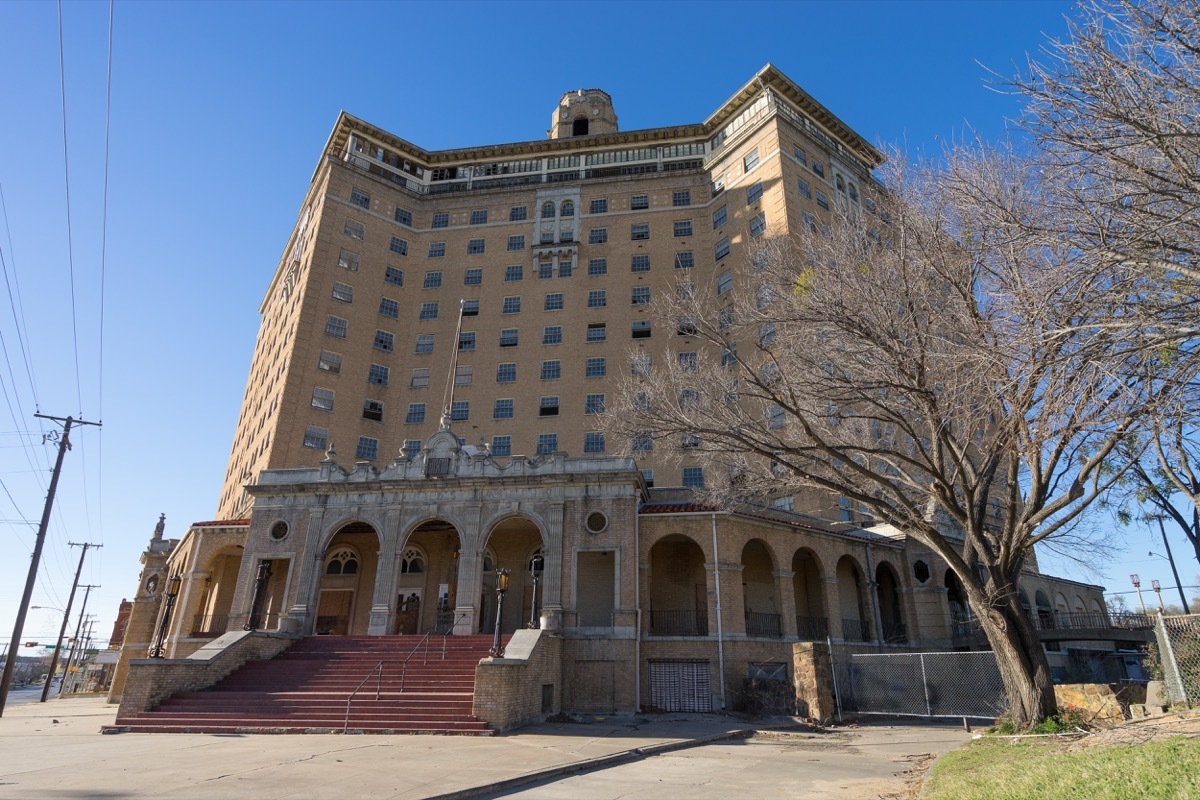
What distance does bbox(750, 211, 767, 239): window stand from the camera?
4325 cm

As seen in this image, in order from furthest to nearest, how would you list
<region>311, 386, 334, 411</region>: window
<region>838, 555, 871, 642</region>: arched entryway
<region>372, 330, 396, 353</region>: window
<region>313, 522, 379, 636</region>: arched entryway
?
<region>372, 330, 396, 353</region>: window, <region>311, 386, 334, 411</region>: window, <region>313, 522, 379, 636</region>: arched entryway, <region>838, 555, 871, 642</region>: arched entryway

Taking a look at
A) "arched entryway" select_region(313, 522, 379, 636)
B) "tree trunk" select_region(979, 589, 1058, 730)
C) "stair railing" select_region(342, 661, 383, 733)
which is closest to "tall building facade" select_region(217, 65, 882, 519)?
"arched entryway" select_region(313, 522, 379, 636)

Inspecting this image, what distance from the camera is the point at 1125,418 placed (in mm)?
11102

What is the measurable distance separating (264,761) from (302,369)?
107ft

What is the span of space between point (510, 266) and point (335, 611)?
25871 mm

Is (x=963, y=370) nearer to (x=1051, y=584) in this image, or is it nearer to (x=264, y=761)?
(x=264, y=761)

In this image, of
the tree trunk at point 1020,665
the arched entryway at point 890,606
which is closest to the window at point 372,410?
the arched entryway at point 890,606

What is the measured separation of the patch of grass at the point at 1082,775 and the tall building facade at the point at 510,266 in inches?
1129

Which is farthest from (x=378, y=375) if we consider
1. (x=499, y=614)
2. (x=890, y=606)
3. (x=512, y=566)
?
(x=890, y=606)

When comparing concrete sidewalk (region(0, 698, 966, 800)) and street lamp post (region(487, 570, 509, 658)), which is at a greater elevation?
street lamp post (region(487, 570, 509, 658))

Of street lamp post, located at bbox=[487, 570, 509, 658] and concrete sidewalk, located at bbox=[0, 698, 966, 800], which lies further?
street lamp post, located at bbox=[487, 570, 509, 658]

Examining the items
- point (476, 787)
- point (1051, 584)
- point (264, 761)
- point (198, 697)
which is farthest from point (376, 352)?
point (1051, 584)

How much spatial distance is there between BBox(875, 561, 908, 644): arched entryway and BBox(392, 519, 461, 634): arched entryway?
19933 mm

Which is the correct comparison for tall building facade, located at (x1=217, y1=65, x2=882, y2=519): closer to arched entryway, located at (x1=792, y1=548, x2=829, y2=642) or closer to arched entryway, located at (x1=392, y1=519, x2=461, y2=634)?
arched entryway, located at (x1=792, y1=548, x2=829, y2=642)
